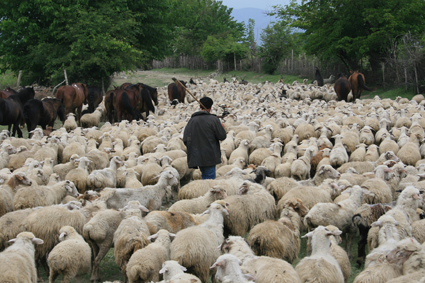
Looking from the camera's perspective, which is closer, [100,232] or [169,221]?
[100,232]

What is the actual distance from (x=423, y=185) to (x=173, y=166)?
4669mm

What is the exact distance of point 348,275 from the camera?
181 inches

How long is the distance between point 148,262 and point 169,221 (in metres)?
1.08

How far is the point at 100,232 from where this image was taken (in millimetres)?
5039

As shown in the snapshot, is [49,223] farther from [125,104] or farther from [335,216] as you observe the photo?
[125,104]

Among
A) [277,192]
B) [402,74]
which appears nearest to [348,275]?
[277,192]

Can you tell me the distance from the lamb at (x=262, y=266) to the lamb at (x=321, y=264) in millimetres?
189

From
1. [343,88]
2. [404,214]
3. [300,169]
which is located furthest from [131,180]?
[343,88]

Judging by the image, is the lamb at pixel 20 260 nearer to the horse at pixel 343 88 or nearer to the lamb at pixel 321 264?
the lamb at pixel 321 264

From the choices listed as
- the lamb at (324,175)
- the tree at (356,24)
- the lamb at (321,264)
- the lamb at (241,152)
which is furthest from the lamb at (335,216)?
the tree at (356,24)

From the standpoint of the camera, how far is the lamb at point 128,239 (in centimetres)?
459

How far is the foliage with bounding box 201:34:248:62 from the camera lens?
40.4 m

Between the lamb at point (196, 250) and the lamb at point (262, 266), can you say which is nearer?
the lamb at point (262, 266)

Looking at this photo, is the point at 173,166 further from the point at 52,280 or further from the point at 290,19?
the point at 290,19
